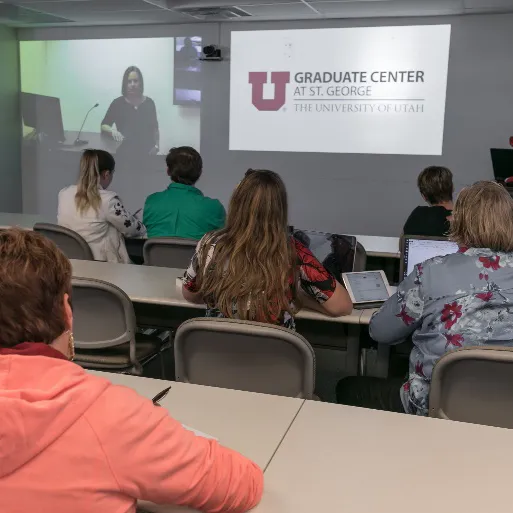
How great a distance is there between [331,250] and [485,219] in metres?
0.91

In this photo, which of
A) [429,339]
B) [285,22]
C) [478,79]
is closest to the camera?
[429,339]

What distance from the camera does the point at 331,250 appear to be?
106 inches

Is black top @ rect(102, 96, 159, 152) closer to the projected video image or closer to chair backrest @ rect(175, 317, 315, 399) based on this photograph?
the projected video image

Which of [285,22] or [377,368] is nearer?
[377,368]

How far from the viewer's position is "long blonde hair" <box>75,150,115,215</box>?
3.76 metres

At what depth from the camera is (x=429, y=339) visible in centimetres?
189

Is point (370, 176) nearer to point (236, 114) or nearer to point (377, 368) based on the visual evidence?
point (236, 114)

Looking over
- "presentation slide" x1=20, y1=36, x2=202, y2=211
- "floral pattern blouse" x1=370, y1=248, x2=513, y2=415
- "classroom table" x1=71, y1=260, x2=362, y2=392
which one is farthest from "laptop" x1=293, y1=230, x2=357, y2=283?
"presentation slide" x1=20, y1=36, x2=202, y2=211

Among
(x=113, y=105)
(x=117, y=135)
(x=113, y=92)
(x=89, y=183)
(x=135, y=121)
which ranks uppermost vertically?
(x=113, y=92)

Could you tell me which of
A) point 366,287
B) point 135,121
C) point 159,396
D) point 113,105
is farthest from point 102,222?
point 113,105

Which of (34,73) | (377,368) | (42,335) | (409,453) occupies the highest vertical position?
(34,73)

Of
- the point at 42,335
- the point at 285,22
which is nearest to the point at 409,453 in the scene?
the point at 42,335

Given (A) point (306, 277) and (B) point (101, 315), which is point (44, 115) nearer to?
(B) point (101, 315)

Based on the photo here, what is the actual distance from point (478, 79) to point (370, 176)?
1.32 metres
